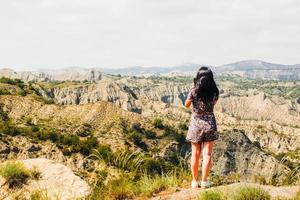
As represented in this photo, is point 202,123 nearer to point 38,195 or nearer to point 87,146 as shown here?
point 38,195

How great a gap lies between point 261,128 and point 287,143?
1296 cm

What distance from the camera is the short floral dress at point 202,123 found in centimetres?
871

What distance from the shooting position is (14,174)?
317 inches

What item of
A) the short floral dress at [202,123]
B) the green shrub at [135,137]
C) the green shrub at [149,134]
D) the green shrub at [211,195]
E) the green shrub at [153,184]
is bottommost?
the green shrub at [149,134]

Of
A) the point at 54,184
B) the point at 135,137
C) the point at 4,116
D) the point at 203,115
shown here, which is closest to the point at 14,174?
the point at 54,184

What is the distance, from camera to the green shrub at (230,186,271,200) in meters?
6.68

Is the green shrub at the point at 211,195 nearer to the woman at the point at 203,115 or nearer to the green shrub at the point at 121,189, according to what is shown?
the green shrub at the point at 121,189

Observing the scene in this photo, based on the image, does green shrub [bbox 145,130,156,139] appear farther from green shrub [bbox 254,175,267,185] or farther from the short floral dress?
green shrub [bbox 254,175,267,185]

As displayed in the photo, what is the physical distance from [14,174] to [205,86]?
3778mm

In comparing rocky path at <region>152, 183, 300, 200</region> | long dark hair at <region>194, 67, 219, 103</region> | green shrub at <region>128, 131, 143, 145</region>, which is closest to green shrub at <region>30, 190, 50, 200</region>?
rocky path at <region>152, 183, 300, 200</region>

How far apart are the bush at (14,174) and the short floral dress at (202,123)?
309 centimetres

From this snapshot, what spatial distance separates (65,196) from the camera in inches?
291

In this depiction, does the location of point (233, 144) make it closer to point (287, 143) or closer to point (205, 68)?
point (287, 143)

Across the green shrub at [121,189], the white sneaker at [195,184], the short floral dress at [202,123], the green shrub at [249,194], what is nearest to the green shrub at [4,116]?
the short floral dress at [202,123]
